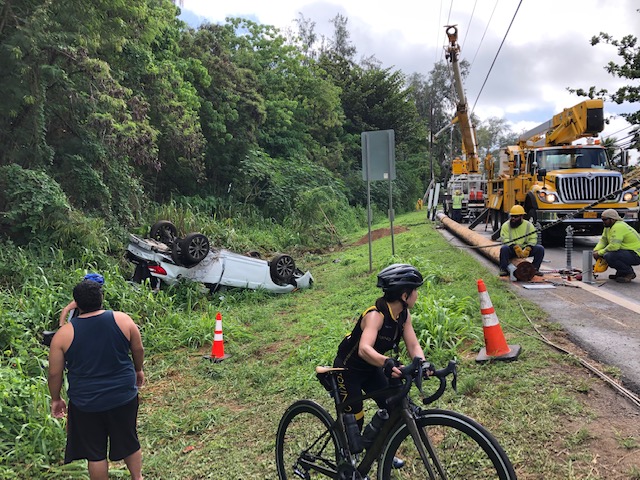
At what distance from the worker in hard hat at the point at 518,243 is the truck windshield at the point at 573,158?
19.6 feet

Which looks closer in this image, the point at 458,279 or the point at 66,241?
the point at 458,279

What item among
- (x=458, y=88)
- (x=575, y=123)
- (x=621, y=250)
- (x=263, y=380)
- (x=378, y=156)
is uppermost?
(x=458, y=88)

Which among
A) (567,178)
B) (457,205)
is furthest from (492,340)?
(457,205)

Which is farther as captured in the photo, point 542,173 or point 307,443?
point 542,173

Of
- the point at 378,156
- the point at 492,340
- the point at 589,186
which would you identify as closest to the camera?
the point at 492,340

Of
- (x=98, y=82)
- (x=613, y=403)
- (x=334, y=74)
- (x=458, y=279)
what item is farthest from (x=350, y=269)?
(x=334, y=74)

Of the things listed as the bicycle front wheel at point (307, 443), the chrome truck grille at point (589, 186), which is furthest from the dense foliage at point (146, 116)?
the chrome truck grille at point (589, 186)

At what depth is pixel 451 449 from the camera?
7.94ft

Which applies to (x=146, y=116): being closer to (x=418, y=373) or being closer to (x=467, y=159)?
(x=418, y=373)

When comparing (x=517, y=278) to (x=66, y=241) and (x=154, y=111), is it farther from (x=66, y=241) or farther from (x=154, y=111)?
(x=154, y=111)

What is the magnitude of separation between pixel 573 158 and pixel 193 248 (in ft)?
36.4

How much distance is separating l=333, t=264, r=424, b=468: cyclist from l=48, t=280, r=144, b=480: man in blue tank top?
146cm

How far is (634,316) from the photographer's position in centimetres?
570

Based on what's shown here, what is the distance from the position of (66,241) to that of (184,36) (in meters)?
12.3
